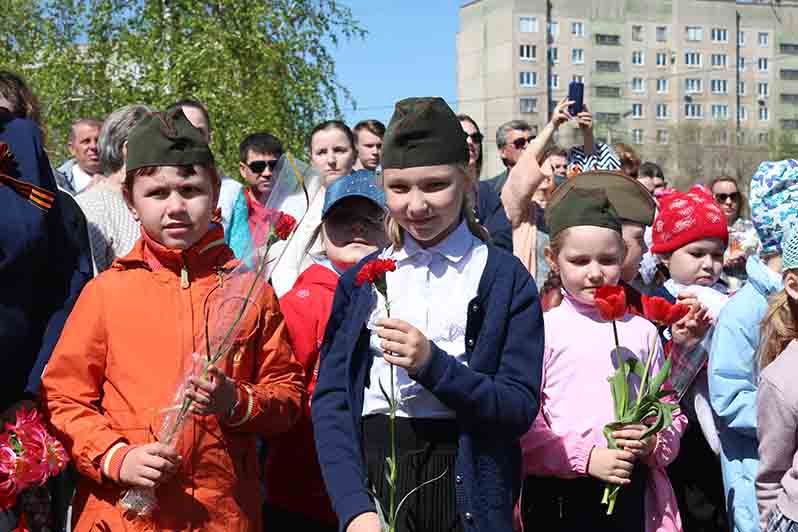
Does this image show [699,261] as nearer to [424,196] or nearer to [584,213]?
[584,213]

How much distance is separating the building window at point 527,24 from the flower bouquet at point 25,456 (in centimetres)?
8840

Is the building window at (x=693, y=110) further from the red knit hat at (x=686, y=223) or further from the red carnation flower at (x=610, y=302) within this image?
the red carnation flower at (x=610, y=302)

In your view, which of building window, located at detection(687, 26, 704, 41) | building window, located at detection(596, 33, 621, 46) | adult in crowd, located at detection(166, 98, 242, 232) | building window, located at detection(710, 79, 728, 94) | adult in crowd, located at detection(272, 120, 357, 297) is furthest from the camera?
building window, located at detection(710, 79, 728, 94)

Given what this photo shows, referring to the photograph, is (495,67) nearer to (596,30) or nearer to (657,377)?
(596,30)

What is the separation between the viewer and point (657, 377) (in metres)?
4.00

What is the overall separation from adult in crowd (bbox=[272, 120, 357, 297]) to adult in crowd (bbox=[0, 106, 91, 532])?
77cm

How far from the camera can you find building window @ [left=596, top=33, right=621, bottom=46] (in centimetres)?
9469

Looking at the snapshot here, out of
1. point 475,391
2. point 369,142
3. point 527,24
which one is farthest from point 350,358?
point 527,24

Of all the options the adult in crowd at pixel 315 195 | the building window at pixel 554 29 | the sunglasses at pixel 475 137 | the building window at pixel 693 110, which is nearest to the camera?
the adult in crowd at pixel 315 195

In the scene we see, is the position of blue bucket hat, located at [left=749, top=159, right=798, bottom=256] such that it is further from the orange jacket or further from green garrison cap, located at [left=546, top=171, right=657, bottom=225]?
the orange jacket

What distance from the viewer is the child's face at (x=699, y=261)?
17.8 ft

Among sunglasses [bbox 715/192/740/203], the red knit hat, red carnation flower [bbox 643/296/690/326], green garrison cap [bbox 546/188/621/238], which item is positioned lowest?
red carnation flower [bbox 643/296/690/326]

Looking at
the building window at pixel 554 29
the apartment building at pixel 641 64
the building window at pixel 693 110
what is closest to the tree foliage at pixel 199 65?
the apartment building at pixel 641 64

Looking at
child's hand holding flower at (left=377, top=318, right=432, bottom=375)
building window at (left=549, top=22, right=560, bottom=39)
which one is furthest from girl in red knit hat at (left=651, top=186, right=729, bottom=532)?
building window at (left=549, top=22, right=560, bottom=39)
